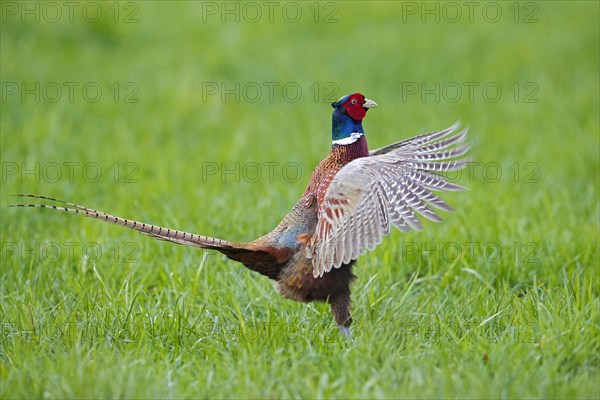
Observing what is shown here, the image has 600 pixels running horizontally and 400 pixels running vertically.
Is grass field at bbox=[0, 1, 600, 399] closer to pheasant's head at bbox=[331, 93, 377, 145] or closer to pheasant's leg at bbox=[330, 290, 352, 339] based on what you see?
pheasant's leg at bbox=[330, 290, 352, 339]

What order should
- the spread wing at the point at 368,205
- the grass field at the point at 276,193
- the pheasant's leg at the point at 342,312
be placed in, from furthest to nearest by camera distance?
the pheasant's leg at the point at 342,312 → the spread wing at the point at 368,205 → the grass field at the point at 276,193

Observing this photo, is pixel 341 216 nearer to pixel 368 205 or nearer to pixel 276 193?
pixel 368 205

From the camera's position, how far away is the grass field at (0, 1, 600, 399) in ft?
10.5

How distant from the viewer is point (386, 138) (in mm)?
7125

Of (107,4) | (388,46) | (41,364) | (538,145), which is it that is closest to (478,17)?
(388,46)

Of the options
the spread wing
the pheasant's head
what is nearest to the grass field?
the spread wing

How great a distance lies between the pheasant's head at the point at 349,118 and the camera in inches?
150

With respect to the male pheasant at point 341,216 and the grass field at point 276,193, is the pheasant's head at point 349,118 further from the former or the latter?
the grass field at point 276,193

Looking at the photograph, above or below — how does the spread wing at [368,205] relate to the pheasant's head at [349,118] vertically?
below

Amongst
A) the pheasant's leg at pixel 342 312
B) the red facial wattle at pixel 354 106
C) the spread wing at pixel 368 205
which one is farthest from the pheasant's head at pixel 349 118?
the pheasant's leg at pixel 342 312

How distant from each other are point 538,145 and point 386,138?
1321 millimetres

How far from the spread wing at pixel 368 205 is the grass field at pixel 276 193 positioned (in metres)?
0.39

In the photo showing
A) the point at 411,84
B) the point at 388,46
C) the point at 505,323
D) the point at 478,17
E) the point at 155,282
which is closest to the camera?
the point at 505,323

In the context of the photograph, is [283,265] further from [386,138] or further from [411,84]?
[411,84]
